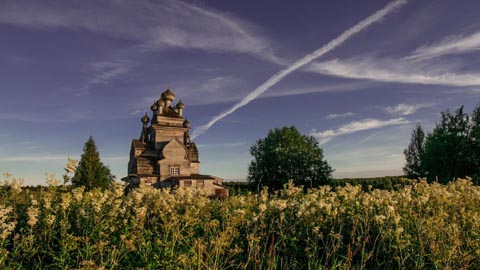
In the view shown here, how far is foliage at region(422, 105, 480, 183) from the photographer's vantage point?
30.1m

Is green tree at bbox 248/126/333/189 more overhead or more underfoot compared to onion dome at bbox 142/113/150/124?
more underfoot

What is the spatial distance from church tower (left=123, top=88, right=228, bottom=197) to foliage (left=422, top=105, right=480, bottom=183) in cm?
2199

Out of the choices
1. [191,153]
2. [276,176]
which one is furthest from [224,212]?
[276,176]

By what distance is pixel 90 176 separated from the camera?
33219mm

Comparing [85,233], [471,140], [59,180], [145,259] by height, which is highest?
[471,140]

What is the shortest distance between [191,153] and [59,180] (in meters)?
33.8

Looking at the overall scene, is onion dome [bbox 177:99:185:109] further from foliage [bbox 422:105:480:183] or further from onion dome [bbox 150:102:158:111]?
foliage [bbox 422:105:480:183]

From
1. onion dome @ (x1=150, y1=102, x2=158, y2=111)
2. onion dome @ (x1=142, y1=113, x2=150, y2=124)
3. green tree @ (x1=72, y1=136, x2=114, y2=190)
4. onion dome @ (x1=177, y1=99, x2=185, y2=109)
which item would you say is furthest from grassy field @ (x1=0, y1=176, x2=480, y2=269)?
onion dome @ (x1=142, y1=113, x2=150, y2=124)

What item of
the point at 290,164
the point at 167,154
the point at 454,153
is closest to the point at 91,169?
the point at 167,154

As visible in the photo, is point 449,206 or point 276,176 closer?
point 449,206

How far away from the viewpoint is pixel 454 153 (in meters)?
30.5

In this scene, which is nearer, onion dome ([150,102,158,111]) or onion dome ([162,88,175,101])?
onion dome ([150,102,158,111])

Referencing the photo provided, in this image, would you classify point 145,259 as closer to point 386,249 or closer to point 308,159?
point 386,249

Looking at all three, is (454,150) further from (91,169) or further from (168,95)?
(91,169)
